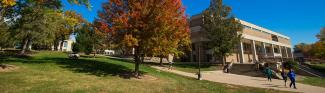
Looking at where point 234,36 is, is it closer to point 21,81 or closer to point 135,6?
point 135,6

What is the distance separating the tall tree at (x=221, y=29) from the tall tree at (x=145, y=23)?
74.8 ft

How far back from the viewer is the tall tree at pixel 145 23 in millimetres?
15531

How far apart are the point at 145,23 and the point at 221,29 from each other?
968 inches

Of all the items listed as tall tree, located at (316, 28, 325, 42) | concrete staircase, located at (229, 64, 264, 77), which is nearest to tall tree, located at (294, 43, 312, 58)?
tall tree, located at (316, 28, 325, 42)

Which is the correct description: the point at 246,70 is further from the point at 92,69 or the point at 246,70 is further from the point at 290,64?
the point at 92,69

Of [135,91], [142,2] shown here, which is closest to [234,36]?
[142,2]

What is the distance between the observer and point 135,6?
52.2 feet

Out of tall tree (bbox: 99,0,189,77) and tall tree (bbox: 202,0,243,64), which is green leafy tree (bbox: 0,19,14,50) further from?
tall tree (bbox: 202,0,243,64)

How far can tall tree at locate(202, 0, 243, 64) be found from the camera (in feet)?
125

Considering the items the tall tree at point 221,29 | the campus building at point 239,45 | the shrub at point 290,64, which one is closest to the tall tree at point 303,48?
the campus building at point 239,45

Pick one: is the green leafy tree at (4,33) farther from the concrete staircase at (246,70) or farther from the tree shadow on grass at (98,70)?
the concrete staircase at (246,70)

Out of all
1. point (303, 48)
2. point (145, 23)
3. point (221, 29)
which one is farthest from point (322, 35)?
point (303, 48)

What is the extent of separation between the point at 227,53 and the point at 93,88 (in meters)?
33.0

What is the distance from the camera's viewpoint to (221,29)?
3781cm
